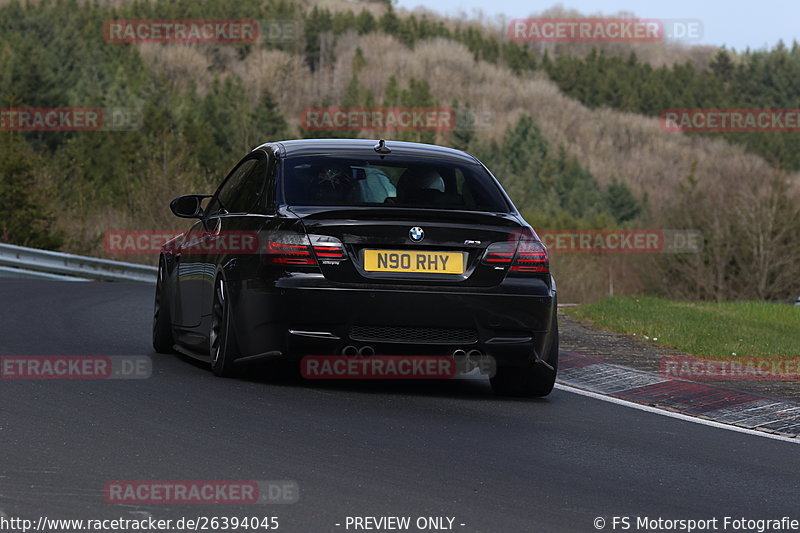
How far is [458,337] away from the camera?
8336mm

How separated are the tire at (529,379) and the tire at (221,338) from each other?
1.77 metres

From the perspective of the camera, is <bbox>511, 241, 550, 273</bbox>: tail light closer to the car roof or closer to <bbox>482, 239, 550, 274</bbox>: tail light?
<bbox>482, 239, 550, 274</bbox>: tail light

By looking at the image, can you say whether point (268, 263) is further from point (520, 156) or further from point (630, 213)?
point (520, 156)

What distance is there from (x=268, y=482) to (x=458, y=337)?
287cm

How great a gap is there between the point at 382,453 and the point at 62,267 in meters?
18.7

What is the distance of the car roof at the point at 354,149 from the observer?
30.3 feet

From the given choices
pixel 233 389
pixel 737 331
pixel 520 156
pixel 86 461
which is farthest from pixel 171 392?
pixel 520 156

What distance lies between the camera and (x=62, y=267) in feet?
79.4
